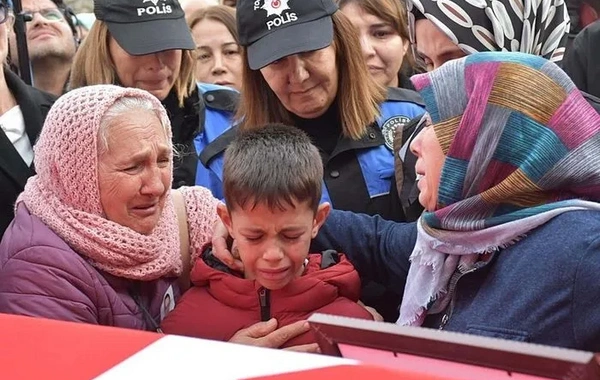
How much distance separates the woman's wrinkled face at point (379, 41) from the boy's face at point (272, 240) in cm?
164

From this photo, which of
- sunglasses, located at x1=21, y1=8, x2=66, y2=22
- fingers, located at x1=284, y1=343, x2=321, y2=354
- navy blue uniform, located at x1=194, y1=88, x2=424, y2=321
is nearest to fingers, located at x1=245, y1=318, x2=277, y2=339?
fingers, located at x1=284, y1=343, x2=321, y2=354

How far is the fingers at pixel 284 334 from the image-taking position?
90.7 inches

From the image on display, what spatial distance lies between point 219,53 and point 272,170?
2532mm

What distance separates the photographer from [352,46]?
313 centimetres

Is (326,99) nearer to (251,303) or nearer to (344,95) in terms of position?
(344,95)

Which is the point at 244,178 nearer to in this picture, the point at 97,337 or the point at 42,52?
the point at 97,337

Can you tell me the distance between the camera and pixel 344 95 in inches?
121

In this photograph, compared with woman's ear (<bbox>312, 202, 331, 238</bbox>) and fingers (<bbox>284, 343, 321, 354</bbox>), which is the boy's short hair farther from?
fingers (<bbox>284, 343, 321, 354</bbox>)

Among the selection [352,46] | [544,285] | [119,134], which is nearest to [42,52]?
[352,46]

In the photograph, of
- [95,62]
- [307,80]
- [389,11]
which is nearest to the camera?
[307,80]

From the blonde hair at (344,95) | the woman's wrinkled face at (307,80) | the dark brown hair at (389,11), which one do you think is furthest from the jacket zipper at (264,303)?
the dark brown hair at (389,11)

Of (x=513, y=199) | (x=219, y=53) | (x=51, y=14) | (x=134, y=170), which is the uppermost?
(x=513, y=199)

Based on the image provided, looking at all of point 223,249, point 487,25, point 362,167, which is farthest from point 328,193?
point 487,25

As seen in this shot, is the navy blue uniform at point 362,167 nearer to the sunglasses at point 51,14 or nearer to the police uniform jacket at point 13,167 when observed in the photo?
the police uniform jacket at point 13,167
